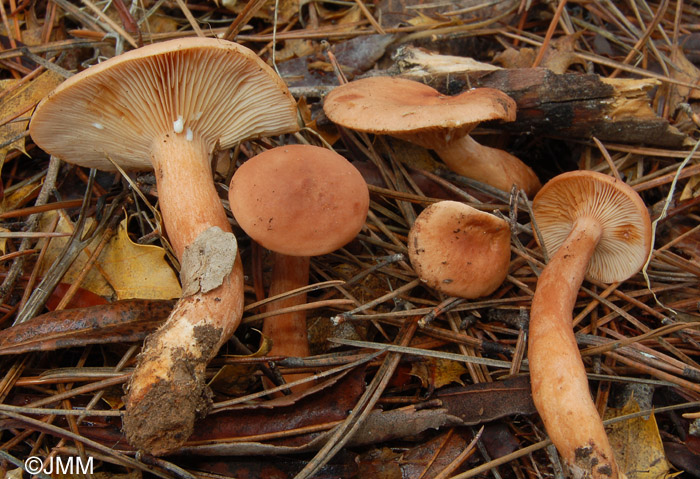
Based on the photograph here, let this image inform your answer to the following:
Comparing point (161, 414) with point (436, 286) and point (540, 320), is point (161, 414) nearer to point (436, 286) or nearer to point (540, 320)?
point (436, 286)

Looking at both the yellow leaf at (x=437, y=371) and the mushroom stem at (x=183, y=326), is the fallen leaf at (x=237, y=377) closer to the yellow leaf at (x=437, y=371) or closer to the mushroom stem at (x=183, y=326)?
the mushroom stem at (x=183, y=326)

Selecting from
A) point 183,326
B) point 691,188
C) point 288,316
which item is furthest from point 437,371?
point 691,188

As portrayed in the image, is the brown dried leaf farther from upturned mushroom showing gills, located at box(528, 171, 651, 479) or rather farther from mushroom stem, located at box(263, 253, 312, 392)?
mushroom stem, located at box(263, 253, 312, 392)

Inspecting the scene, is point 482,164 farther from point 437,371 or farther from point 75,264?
point 75,264

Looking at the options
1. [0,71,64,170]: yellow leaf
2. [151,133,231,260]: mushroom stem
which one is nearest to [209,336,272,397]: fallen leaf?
[151,133,231,260]: mushroom stem

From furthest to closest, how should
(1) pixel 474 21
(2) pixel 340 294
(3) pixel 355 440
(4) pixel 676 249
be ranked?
(1) pixel 474 21
(4) pixel 676 249
(2) pixel 340 294
(3) pixel 355 440

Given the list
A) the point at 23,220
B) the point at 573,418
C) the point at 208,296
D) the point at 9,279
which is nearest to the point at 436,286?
the point at 573,418
